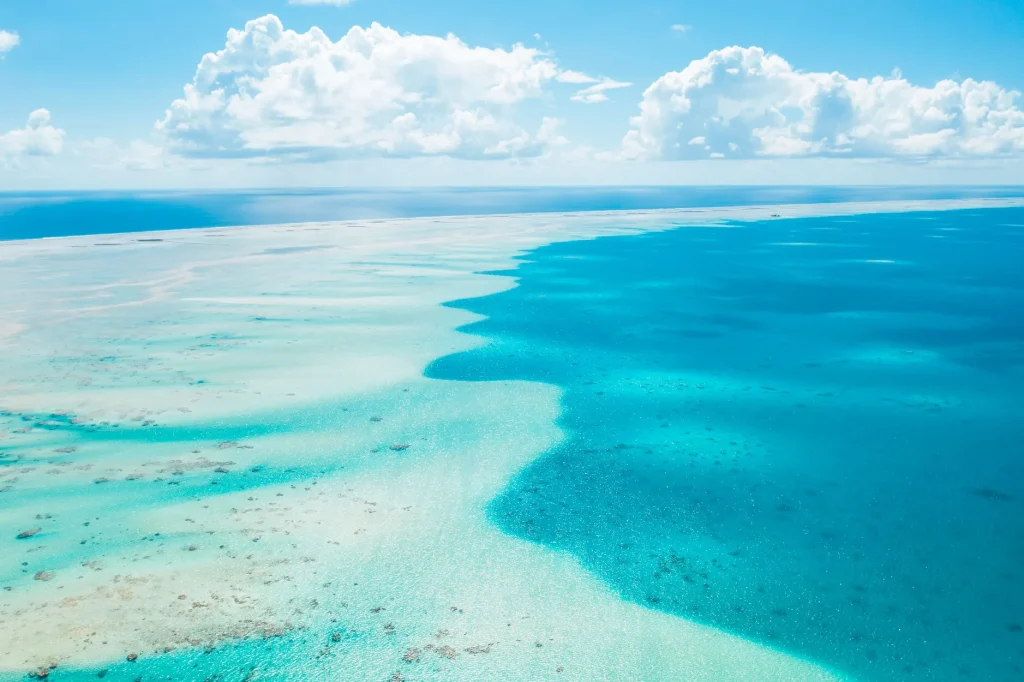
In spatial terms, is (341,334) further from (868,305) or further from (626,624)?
(868,305)

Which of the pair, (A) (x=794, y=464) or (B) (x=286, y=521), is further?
(A) (x=794, y=464)

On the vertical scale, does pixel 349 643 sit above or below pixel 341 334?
below

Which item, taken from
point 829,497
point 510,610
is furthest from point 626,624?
point 829,497

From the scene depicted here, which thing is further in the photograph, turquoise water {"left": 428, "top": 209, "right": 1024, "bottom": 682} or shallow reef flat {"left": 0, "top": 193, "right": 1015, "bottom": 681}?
turquoise water {"left": 428, "top": 209, "right": 1024, "bottom": 682}

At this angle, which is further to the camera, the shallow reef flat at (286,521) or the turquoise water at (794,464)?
the turquoise water at (794,464)
